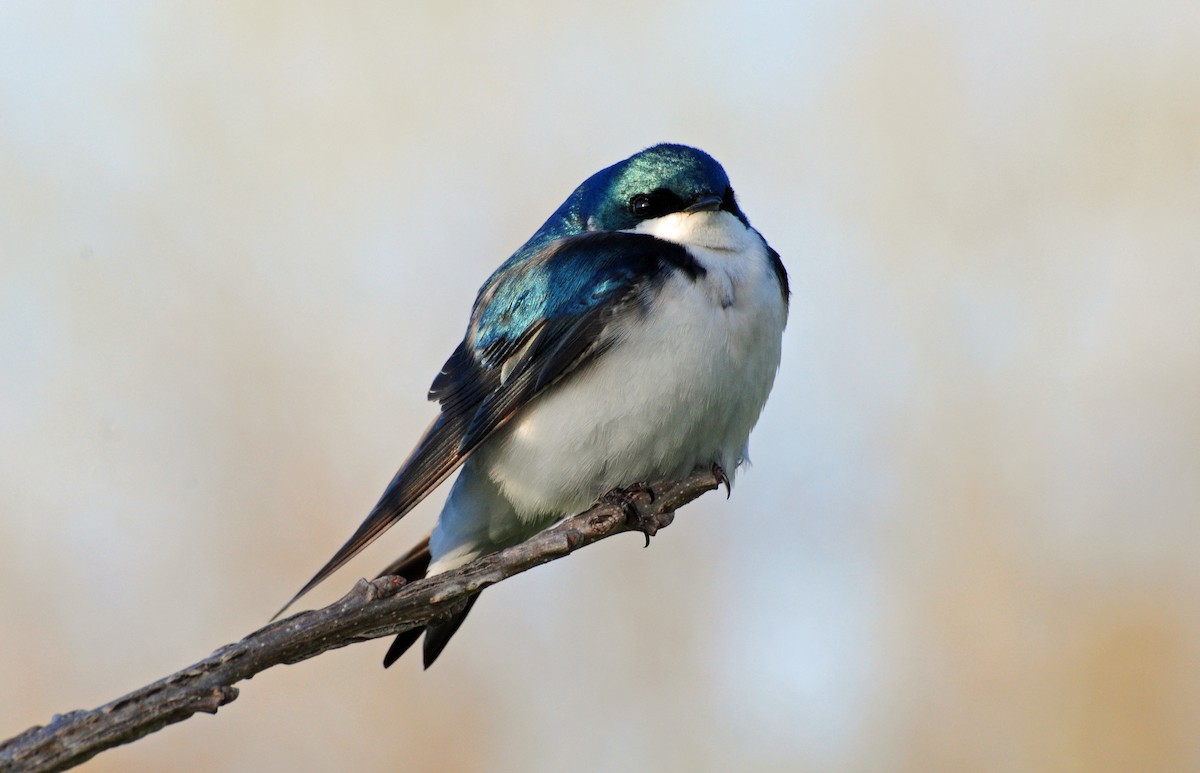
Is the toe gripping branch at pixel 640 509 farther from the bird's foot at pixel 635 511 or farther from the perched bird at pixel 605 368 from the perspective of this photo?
the perched bird at pixel 605 368

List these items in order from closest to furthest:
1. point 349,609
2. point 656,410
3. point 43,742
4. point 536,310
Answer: point 43,742 → point 349,609 → point 656,410 → point 536,310

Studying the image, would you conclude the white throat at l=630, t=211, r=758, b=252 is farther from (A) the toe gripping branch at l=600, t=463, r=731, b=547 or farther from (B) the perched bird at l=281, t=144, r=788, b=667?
(A) the toe gripping branch at l=600, t=463, r=731, b=547

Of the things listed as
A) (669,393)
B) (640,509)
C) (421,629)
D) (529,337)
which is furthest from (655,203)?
(421,629)

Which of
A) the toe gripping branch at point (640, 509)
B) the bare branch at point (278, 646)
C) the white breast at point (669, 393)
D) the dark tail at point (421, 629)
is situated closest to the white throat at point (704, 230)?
the white breast at point (669, 393)

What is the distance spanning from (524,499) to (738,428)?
522 millimetres

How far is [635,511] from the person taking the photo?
277 centimetres

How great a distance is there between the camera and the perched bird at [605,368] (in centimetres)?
287

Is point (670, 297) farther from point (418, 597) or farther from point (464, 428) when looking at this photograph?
point (418, 597)

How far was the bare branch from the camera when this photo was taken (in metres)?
1.77

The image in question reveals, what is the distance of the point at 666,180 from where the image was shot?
313 cm

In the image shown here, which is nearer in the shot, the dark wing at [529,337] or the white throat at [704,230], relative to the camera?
the dark wing at [529,337]

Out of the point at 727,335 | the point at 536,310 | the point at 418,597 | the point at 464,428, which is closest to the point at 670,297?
the point at 727,335

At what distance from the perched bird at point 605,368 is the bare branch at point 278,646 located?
1.23 feet

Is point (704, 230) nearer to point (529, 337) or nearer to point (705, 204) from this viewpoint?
point (705, 204)
